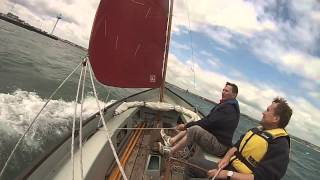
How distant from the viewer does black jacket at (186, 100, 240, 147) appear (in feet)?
15.6

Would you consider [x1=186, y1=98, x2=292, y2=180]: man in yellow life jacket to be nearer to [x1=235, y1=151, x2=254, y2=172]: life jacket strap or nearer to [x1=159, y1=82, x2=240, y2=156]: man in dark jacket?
[x1=235, y1=151, x2=254, y2=172]: life jacket strap

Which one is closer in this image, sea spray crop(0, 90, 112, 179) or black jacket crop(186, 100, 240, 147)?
black jacket crop(186, 100, 240, 147)

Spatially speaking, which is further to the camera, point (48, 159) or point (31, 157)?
point (31, 157)

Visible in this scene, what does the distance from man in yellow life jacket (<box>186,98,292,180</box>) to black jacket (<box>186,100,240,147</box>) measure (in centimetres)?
104

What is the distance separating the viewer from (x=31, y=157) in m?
6.32

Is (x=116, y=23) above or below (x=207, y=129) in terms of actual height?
above

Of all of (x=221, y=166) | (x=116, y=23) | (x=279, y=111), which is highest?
(x=116, y=23)

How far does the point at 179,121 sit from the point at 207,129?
11.8ft

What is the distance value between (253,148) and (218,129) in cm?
145

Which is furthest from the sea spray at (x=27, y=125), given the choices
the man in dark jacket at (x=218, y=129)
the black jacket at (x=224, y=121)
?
the black jacket at (x=224, y=121)

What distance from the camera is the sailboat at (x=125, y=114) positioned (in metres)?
3.74

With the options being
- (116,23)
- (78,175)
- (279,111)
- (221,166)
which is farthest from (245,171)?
(116,23)

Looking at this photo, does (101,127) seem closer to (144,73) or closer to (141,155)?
(141,155)

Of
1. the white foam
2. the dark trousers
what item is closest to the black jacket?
the dark trousers
